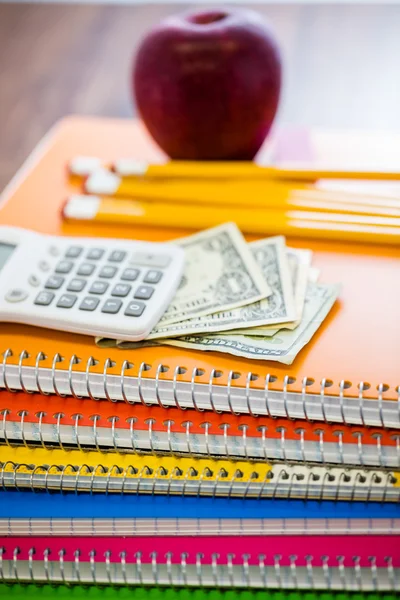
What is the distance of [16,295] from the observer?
65cm

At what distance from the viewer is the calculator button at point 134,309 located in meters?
0.63

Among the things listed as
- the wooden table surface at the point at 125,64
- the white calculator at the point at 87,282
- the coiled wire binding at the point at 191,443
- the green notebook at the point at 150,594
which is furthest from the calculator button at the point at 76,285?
the wooden table surface at the point at 125,64

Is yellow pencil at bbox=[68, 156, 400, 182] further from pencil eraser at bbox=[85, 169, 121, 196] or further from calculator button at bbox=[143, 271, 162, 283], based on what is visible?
calculator button at bbox=[143, 271, 162, 283]

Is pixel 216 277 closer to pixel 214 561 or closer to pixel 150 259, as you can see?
pixel 150 259

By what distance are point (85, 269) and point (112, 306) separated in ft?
0.21

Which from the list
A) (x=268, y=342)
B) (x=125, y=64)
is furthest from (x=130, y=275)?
(x=125, y=64)

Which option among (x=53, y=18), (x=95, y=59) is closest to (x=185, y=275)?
(x=95, y=59)

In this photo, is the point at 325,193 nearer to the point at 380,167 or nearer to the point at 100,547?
the point at 380,167

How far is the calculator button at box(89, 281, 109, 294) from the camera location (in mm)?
660

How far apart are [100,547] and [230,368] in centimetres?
15

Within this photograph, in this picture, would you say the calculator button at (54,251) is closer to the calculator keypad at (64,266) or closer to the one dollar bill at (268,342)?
the calculator keypad at (64,266)

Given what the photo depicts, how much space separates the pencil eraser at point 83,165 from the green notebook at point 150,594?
0.45m

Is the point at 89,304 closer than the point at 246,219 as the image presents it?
Yes

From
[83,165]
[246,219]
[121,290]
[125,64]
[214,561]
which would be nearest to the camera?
[214,561]
